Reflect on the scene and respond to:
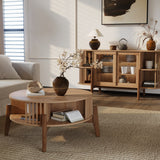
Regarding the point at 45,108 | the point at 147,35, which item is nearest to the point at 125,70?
the point at 147,35

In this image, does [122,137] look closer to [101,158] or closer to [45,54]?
[101,158]

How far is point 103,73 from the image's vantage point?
17.5ft

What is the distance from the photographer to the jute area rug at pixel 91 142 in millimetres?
2497

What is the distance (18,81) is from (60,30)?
216 centimetres

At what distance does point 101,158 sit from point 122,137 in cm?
60

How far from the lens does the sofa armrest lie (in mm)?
4352

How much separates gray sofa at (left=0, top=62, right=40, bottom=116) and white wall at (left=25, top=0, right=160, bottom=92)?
1.64 metres

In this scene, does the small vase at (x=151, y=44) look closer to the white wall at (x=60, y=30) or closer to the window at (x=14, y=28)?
the white wall at (x=60, y=30)

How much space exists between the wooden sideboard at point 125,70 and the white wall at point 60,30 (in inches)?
15.5

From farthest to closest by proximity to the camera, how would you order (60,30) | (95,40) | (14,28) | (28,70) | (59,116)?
(14,28)
(60,30)
(95,40)
(28,70)
(59,116)

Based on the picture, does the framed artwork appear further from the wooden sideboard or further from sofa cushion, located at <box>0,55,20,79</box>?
sofa cushion, located at <box>0,55,20,79</box>

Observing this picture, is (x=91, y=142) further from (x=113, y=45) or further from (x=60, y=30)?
(x=60, y=30)

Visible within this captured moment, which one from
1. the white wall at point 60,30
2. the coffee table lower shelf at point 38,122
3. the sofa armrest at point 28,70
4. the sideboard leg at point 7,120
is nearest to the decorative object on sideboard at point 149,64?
the white wall at point 60,30

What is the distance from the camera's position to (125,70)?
512cm
